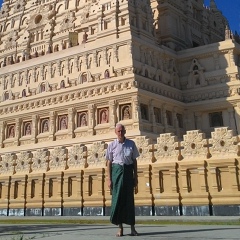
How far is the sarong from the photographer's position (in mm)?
7969

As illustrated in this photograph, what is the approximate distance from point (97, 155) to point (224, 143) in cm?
675

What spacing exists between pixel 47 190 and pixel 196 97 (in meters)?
22.1

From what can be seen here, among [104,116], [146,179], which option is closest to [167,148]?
[146,179]

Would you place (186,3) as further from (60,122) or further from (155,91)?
(60,122)

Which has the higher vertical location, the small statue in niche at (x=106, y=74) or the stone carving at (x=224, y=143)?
the small statue in niche at (x=106, y=74)

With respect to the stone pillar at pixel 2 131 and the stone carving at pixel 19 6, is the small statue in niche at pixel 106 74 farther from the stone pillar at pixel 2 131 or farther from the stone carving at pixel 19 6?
Result: the stone carving at pixel 19 6

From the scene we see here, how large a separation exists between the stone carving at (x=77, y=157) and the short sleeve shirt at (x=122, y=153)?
10.5m

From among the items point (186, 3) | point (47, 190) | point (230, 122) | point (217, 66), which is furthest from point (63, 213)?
point (186, 3)

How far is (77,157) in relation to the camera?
63.2 ft

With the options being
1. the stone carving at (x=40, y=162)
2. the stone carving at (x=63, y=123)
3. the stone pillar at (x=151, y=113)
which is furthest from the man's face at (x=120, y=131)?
the stone carving at (x=63, y=123)

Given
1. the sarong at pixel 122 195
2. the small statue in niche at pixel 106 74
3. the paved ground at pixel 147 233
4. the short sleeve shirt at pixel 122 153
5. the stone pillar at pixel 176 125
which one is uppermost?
the small statue in niche at pixel 106 74

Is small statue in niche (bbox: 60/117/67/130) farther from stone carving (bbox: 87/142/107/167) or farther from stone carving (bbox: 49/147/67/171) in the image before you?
stone carving (bbox: 87/142/107/167)

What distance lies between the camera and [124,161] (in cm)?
841

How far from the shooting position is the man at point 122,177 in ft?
26.4
